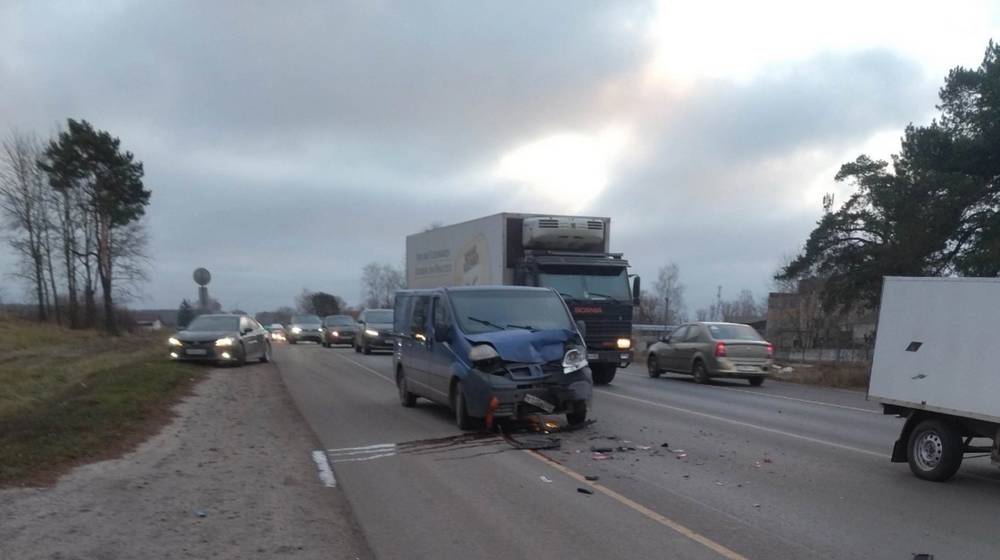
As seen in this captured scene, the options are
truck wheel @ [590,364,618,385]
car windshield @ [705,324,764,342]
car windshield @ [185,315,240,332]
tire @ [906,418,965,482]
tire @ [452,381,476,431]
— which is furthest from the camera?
car windshield @ [185,315,240,332]

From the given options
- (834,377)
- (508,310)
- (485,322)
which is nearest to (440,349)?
(485,322)

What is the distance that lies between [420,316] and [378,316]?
20578 mm

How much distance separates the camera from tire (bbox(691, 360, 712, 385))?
74.0 feet

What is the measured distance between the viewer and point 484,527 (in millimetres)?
6926

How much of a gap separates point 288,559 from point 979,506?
20.2 feet

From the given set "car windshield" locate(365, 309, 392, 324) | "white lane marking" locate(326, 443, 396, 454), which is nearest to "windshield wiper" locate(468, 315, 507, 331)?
"white lane marking" locate(326, 443, 396, 454)

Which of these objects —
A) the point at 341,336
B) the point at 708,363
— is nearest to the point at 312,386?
the point at 708,363

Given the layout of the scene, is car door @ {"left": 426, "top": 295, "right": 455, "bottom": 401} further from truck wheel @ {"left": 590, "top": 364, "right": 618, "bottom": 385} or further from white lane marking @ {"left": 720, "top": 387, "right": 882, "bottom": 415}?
white lane marking @ {"left": 720, "top": 387, "right": 882, "bottom": 415}

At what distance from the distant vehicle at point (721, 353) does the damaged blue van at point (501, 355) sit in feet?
32.2

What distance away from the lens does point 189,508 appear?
24.1 ft

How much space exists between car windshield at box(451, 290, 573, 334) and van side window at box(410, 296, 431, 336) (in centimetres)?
106

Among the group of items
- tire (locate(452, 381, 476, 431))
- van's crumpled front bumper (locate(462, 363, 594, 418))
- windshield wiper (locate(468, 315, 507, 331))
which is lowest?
tire (locate(452, 381, 476, 431))

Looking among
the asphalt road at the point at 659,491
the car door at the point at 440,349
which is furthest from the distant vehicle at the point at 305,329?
the car door at the point at 440,349

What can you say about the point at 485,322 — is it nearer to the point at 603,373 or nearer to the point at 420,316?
the point at 420,316
